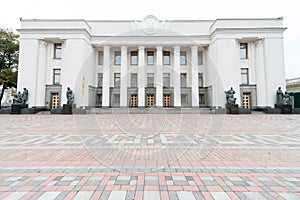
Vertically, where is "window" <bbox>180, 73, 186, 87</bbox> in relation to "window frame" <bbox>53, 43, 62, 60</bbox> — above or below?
below

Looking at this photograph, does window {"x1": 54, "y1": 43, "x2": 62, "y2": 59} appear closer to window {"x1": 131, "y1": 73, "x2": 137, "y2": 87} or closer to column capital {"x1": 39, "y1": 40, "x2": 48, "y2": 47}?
column capital {"x1": 39, "y1": 40, "x2": 48, "y2": 47}

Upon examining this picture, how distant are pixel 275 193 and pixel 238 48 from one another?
2549 cm

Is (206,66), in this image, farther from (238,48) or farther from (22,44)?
(22,44)

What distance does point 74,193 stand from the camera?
2.33 m

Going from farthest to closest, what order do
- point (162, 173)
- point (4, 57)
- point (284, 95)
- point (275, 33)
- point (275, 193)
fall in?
1. point (4, 57)
2. point (275, 33)
3. point (284, 95)
4. point (162, 173)
5. point (275, 193)

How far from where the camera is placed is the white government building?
22.9m

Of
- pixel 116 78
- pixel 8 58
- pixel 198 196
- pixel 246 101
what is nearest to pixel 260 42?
pixel 246 101

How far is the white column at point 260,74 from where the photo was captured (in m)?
23.1

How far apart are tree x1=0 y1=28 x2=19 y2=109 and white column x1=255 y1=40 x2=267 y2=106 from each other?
37.2 meters

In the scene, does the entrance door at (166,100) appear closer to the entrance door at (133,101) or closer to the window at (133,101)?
the window at (133,101)

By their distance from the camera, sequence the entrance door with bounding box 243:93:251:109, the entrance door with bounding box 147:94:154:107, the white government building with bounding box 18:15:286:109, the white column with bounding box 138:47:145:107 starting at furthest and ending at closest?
the entrance door with bounding box 147:94:154:107
the white column with bounding box 138:47:145:107
the entrance door with bounding box 243:93:251:109
the white government building with bounding box 18:15:286:109

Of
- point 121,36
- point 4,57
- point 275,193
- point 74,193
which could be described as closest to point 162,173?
point 74,193

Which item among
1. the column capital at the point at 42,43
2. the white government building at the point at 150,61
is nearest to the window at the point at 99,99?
the white government building at the point at 150,61

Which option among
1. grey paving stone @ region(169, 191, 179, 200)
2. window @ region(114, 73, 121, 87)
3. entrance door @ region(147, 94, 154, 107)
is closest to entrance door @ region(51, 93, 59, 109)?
window @ region(114, 73, 121, 87)
